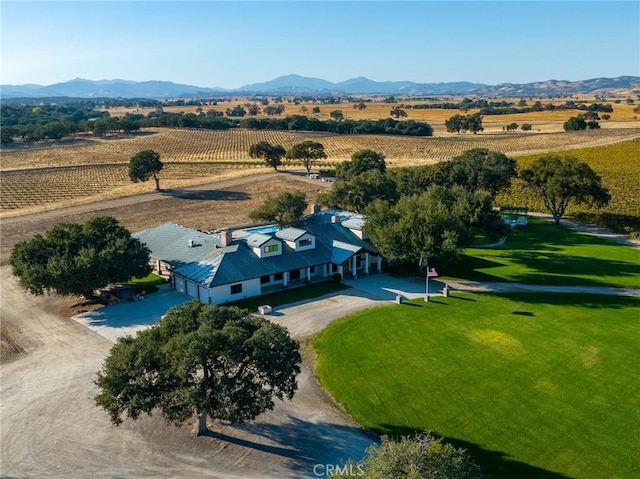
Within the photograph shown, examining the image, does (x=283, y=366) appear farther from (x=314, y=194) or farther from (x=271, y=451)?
(x=314, y=194)

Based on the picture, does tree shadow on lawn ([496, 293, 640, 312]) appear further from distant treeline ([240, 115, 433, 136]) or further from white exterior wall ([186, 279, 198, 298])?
distant treeline ([240, 115, 433, 136])

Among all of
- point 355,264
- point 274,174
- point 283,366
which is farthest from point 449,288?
point 274,174

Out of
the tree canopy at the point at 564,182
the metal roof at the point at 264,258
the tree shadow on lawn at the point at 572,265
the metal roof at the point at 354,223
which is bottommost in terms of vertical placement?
the tree shadow on lawn at the point at 572,265

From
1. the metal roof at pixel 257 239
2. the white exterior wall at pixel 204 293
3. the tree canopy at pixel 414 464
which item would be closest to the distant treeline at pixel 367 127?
the metal roof at pixel 257 239

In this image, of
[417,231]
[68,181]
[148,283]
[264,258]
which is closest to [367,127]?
[68,181]

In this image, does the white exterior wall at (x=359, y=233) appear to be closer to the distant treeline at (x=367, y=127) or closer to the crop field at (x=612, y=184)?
the crop field at (x=612, y=184)
